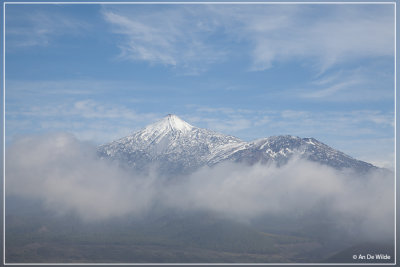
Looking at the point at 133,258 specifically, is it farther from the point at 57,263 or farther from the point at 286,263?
the point at 286,263

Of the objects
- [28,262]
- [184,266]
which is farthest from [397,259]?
[28,262]

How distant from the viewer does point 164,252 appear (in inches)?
7761

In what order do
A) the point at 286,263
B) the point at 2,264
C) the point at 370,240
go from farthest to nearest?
1. the point at 370,240
2. the point at 286,263
3. the point at 2,264

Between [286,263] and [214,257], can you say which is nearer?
[286,263]

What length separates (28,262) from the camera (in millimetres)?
178000

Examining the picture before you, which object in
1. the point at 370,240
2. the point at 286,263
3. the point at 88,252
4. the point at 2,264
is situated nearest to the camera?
the point at 2,264

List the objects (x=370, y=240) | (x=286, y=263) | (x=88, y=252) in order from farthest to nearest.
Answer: (x=88, y=252)
(x=370, y=240)
(x=286, y=263)

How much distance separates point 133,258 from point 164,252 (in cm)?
1513

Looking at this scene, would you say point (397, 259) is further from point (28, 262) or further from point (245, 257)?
point (28, 262)

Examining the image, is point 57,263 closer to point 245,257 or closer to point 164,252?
point 164,252

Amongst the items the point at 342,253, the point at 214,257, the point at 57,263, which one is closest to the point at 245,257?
the point at 214,257

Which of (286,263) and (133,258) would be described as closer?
(286,263)

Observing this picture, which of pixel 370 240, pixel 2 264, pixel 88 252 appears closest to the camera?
pixel 2 264

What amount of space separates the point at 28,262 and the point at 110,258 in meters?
31.5
